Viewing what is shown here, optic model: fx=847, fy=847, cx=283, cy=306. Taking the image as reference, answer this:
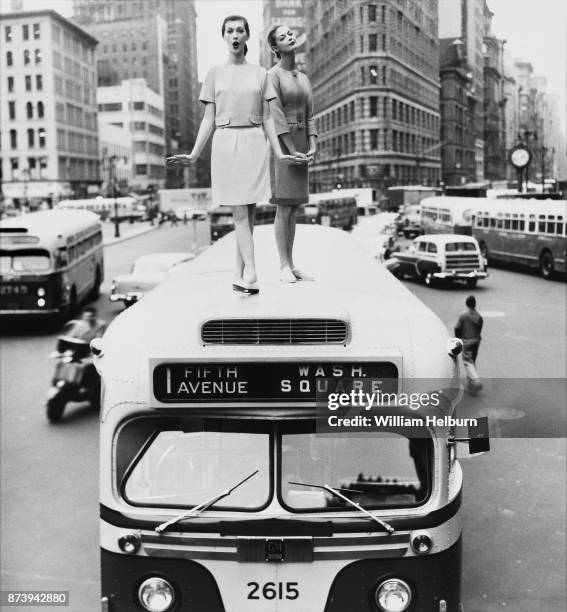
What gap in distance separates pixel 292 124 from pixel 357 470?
2221mm

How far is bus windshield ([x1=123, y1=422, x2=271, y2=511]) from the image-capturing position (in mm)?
4465

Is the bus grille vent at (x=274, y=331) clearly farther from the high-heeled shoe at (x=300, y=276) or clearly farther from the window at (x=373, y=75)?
the window at (x=373, y=75)

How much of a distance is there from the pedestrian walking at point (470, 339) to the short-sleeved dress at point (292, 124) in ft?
30.8

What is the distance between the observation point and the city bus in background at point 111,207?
24.9 meters

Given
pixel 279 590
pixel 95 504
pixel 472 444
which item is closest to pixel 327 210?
pixel 95 504

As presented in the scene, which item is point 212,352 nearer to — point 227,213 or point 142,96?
point 142,96

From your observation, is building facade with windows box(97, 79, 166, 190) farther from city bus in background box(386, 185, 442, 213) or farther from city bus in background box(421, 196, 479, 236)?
city bus in background box(421, 196, 479, 236)

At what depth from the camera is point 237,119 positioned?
16.0 ft

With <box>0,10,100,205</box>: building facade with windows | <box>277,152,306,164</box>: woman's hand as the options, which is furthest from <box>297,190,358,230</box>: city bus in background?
<box>277,152,306,164</box>: woman's hand

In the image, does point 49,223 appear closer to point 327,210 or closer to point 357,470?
point 357,470

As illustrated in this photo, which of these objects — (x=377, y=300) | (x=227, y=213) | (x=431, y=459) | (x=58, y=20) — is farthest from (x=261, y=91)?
(x=227, y=213)

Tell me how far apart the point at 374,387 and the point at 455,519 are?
1.03 m

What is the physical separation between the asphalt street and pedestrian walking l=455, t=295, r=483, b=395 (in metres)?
0.78

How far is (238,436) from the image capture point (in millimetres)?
4469
